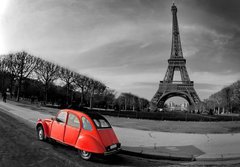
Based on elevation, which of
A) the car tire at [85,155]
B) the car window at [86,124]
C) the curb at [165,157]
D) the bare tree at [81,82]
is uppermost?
the bare tree at [81,82]

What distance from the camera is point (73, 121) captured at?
6.29 metres

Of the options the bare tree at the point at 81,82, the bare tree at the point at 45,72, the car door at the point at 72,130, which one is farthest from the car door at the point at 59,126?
the bare tree at the point at 81,82

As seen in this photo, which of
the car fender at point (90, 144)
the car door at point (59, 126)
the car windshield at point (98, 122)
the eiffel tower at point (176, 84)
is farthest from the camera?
the eiffel tower at point (176, 84)

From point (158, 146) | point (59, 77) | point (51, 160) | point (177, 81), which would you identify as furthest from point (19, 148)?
point (177, 81)

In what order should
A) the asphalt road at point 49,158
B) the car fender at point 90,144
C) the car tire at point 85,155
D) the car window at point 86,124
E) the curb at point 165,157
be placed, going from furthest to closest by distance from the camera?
1. the curb at point 165,157
2. the car window at point 86,124
3. the car tire at point 85,155
4. the car fender at point 90,144
5. the asphalt road at point 49,158

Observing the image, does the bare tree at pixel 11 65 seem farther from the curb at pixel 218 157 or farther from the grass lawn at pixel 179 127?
the curb at pixel 218 157

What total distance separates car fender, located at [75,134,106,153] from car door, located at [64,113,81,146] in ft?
1.16

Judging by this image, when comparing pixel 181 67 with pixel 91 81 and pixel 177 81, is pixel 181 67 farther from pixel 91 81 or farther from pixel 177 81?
pixel 91 81

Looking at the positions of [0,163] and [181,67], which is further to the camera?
[181,67]

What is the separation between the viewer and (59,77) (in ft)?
150

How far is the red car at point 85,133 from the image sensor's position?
18.2ft

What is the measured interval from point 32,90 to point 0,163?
194 ft

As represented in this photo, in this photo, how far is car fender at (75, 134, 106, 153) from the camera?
17.9ft

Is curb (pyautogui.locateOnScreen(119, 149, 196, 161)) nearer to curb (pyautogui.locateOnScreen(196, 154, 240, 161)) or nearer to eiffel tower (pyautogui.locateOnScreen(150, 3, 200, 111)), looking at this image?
curb (pyautogui.locateOnScreen(196, 154, 240, 161))
